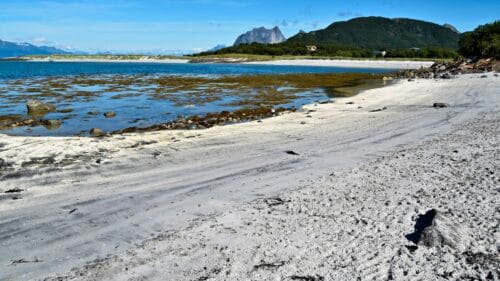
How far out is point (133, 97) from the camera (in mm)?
33281

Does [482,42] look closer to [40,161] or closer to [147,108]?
[147,108]

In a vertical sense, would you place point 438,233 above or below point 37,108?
above

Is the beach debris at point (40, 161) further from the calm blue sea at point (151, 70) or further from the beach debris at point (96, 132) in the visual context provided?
the calm blue sea at point (151, 70)

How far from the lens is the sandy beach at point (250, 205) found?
237 inches

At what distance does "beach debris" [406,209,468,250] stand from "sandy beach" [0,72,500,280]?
0.05 meters

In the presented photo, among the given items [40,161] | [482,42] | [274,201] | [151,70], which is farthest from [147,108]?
[151,70]

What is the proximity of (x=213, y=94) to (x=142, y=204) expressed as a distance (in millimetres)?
27388

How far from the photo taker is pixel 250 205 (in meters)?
8.46

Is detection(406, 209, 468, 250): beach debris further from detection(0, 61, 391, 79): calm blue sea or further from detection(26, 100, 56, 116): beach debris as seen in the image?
detection(0, 61, 391, 79): calm blue sea

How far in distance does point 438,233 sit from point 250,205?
3.57 m

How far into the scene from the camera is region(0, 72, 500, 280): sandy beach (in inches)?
237

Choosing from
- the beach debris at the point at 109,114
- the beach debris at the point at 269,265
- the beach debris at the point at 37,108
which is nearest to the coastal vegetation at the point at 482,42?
the beach debris at the point at 109,114

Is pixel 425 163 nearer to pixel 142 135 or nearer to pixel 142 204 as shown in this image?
pixel 142 204

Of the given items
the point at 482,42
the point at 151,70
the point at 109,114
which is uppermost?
the point at 482,42
